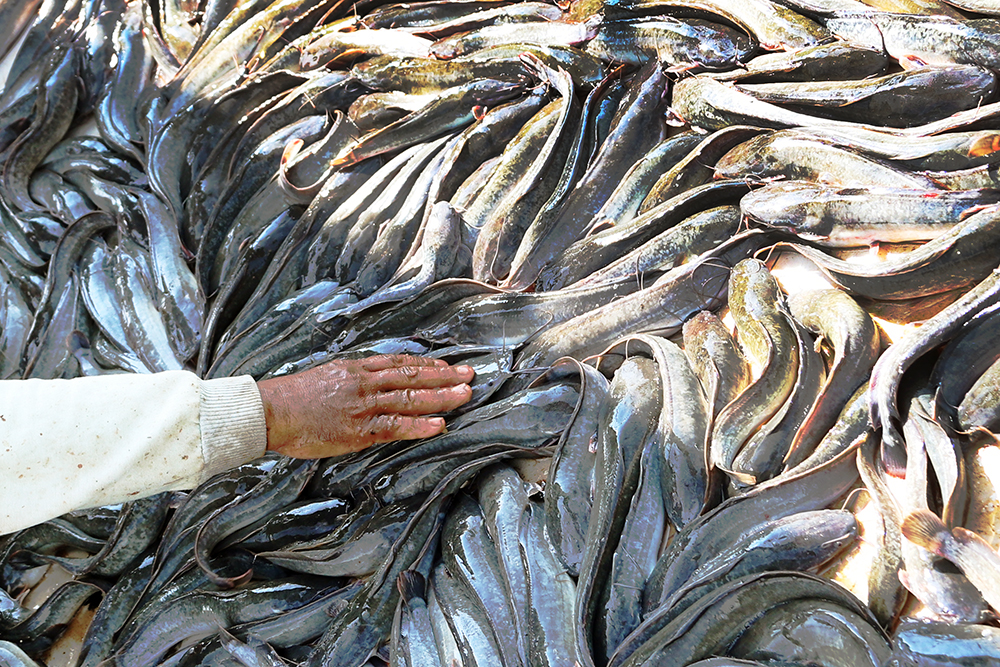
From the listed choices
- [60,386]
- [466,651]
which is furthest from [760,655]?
[60,386]

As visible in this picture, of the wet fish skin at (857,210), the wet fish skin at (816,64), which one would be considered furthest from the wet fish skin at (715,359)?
the wet fish skin at (816,64)

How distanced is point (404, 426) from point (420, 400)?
0.07 m

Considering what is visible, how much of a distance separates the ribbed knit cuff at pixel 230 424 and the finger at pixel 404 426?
0.82 ft

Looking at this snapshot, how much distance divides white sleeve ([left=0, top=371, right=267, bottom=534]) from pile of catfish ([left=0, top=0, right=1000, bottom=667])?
296mm

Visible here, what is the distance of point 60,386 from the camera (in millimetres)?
1504

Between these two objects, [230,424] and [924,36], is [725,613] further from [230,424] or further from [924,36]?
[924,36]

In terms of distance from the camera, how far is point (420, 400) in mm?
1691

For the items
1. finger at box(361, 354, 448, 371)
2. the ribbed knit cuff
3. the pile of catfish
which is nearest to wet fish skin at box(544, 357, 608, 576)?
the pile of catfish

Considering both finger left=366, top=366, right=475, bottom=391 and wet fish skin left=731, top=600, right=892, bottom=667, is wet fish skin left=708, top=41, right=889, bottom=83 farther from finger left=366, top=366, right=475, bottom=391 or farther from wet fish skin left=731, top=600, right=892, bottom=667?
wet fish skin left=731, top=600, right=892, bottom=667

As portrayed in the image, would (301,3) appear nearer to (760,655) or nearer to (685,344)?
(685,344)

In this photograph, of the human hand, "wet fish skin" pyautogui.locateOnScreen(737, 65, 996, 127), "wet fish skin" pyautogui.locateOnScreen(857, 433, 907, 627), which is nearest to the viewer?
"wet fish skin" pyautogui.locateOnScreen(857, 433, 907, 627)

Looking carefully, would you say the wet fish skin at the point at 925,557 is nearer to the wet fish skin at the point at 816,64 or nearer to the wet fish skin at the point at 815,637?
the wet fish skin at the point at 815,637

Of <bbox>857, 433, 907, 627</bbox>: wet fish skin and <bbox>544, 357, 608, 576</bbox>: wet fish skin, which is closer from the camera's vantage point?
<bbox>857, 433, 907, 627</bbox>: wet fish skin

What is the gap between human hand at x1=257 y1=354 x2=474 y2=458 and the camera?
167cm
